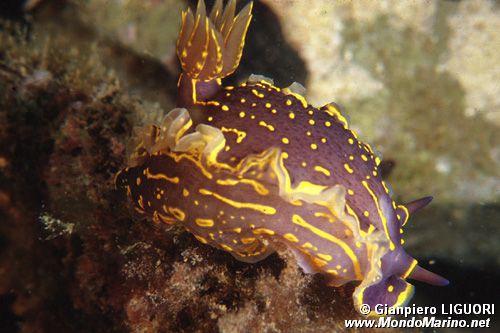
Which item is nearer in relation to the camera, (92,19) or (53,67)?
(53,67)

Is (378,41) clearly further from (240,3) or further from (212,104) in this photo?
(212,104)

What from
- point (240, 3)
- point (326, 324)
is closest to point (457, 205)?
point (326, 324)

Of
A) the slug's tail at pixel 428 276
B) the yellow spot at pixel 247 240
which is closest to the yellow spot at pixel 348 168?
the yellow spot at pixel 247 240

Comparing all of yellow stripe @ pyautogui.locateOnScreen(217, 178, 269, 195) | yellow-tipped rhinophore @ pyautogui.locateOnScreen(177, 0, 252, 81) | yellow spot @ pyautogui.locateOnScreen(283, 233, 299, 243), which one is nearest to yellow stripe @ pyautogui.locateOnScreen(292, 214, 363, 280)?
yellow spot @ pyautogui.locateOnScreen(283, 233, 299, 243)

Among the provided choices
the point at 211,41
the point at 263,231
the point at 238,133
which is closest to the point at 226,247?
the point at 263,231

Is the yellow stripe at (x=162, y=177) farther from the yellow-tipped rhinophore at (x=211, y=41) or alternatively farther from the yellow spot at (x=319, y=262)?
the yellow spot at (x=319, y=262)

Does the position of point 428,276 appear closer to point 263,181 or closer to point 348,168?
point 348,168

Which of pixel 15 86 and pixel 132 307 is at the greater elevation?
pixel 15 86

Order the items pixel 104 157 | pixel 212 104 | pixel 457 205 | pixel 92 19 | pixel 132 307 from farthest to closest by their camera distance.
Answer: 1. pixel 457 205
2. pixel 92 19
3. pixel 104 157
4. pixel 212 104
5. pixel 132 307

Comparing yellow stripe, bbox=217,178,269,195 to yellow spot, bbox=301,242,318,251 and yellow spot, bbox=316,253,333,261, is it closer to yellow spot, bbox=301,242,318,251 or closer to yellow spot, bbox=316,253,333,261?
yellow spot, bbox=301,242,318,251
